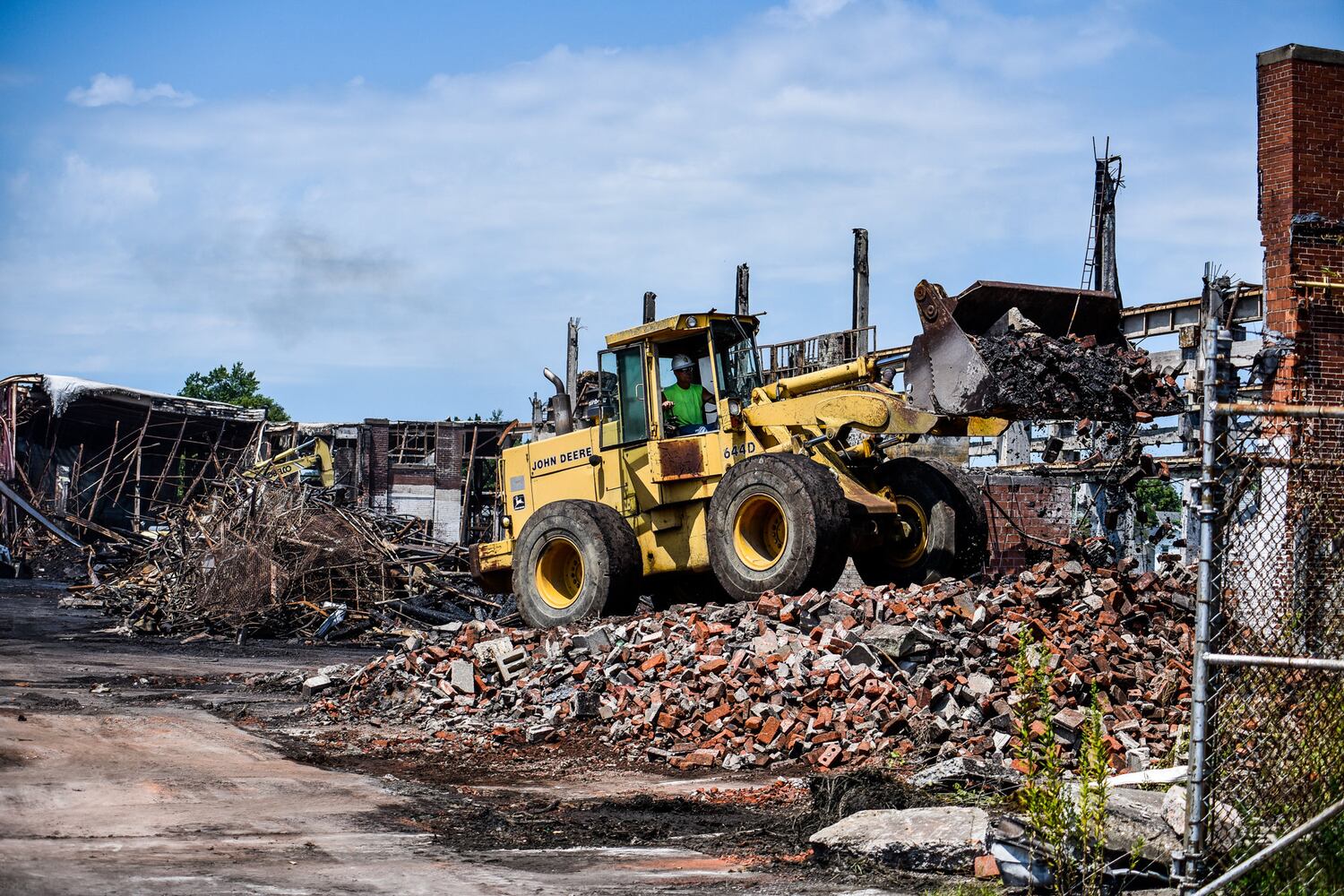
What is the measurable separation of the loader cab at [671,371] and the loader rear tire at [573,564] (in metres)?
0.94

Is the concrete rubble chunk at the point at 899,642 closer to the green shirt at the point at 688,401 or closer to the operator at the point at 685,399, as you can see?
the operator at the point at 685,399

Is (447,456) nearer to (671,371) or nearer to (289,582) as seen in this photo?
(289,582)

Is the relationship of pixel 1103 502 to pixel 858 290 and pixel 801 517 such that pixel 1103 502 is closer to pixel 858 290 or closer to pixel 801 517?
pixel 858 290

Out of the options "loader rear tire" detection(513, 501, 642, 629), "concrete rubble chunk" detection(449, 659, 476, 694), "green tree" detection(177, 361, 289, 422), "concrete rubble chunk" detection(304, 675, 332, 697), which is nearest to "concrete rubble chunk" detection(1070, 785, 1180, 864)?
"concrete rubble chunk" detection(449, 659, 476, 694)

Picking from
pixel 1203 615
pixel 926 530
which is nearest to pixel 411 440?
pixel 926 530

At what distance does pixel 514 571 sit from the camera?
14.8 metres

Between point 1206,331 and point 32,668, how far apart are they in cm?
1472

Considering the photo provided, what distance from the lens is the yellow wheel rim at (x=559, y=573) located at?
14469 mm

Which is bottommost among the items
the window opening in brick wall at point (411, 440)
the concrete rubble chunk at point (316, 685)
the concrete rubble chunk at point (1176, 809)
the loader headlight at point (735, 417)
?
the concrete rubble chunk at point (316, 685)

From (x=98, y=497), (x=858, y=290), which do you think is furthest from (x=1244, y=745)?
(x=98, y=497)

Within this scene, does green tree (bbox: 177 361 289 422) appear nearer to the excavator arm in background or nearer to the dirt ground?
the excavator arm in background

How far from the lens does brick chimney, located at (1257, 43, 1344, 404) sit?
14.9m

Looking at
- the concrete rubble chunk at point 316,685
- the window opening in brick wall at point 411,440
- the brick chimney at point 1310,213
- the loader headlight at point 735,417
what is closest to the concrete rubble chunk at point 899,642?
the loader headlight at point 735,417

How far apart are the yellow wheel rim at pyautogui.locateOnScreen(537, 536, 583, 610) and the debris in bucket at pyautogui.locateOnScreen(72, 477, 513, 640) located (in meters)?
7.12
